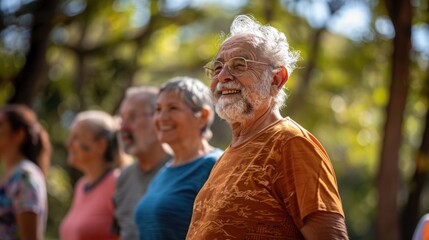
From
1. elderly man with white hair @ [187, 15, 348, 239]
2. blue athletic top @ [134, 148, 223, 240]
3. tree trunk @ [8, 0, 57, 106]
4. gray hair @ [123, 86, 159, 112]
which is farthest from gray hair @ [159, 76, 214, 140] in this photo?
tree trunk @ [8, 0, 57, 106]

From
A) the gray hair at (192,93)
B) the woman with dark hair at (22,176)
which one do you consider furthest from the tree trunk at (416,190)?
the gray hair at (192,93)

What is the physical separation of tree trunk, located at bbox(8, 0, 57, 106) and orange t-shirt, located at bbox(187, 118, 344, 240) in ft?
23.5

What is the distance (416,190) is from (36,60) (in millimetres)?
4316

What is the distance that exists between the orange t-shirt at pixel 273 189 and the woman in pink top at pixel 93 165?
111 inches

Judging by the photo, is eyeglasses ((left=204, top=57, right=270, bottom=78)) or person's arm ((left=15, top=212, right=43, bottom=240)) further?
person's arm ((left=15, top=212, right=43, bottom=240))

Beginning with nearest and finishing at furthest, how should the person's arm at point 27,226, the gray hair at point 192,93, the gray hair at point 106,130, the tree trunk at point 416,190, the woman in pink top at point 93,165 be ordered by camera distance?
the gray hair at point 192,93
the person's arm at point 27,226
the woman in pink top at point 93,165
the gray hair at point 106,130
the tree trunk at point 416,190

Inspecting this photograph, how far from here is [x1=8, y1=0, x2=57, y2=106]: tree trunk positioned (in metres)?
10.6

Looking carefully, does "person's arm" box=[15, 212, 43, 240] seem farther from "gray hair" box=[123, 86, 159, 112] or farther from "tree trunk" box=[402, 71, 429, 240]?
"tree trunk" box=[402, 71, 429, 240]

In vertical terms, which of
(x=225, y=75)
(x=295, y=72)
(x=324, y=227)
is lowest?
(x=295, y=72)

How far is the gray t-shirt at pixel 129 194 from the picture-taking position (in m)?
5.98

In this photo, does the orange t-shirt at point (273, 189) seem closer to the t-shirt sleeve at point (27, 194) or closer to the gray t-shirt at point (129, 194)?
the gray t-shirt at point (129, 194)

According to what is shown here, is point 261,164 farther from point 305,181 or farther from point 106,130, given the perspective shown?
→ point 106,130

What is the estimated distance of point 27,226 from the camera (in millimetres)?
6230

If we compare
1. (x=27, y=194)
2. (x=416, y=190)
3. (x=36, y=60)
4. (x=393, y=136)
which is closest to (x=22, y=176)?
(x=27, y=194)
